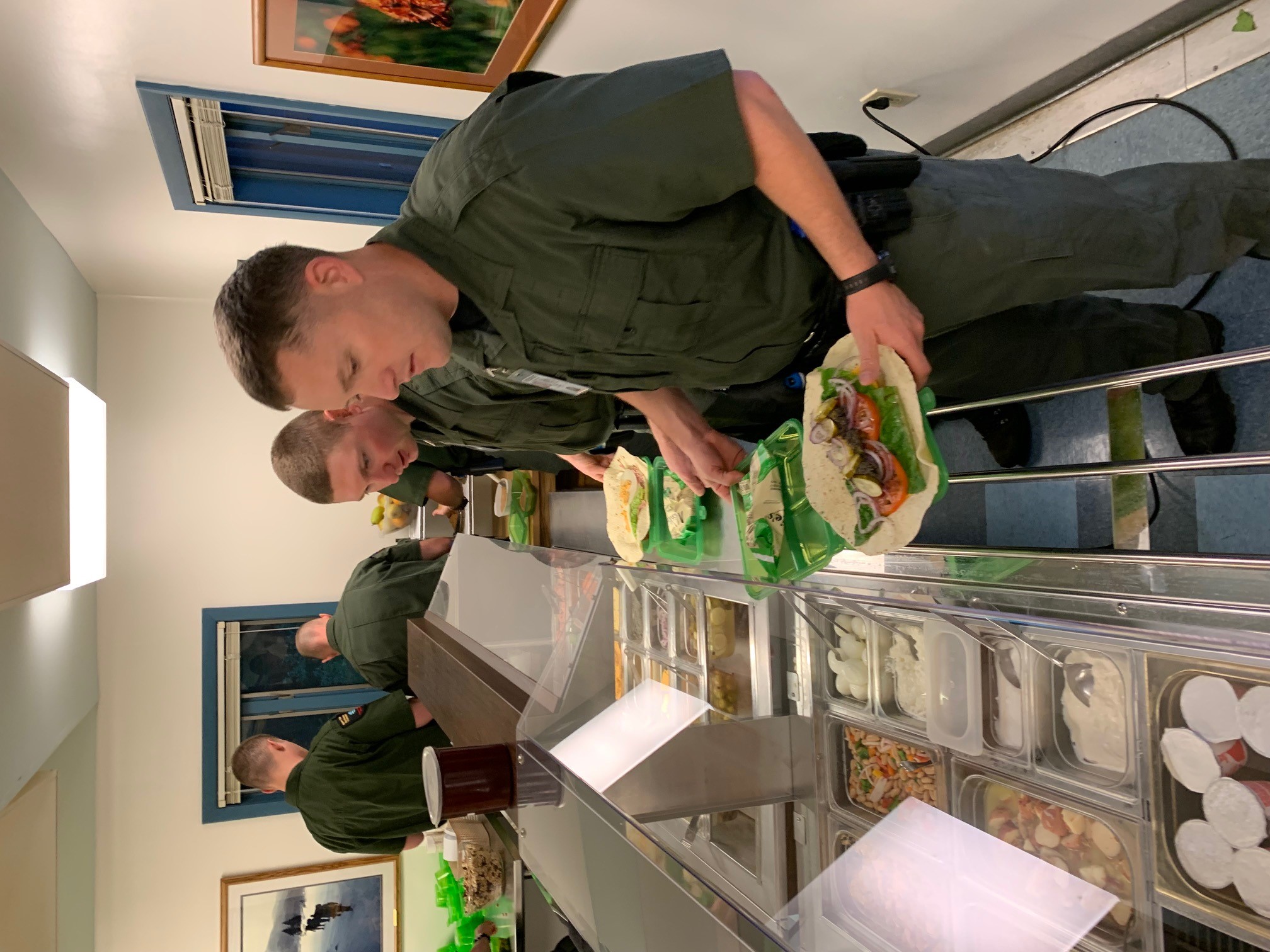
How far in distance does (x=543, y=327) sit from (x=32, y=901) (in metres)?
3.48

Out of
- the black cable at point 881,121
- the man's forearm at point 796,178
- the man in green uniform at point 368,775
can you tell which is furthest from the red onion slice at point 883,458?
the man in green uniform at point 368,775

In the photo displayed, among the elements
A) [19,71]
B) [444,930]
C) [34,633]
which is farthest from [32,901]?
[19,71]

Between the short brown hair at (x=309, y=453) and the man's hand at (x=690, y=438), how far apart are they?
968mm

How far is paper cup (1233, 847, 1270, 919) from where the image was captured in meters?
0.58

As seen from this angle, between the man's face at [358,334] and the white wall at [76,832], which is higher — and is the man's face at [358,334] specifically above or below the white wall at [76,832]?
above

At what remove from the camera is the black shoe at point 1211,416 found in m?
1.61

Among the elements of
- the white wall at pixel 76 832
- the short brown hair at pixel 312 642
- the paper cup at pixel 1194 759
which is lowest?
the white wall at pixel 76 832

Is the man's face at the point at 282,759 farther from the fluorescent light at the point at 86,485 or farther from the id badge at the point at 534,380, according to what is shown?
the id badge at the point at 534,380

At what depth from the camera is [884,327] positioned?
1087 millimetres

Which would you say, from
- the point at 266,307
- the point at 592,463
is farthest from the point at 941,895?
the point at 592,463

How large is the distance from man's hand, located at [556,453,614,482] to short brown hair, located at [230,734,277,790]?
210cm

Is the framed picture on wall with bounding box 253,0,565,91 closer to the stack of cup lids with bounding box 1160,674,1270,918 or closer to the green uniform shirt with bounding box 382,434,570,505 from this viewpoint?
the green uniform shirt with bounding box 382,434,570,505

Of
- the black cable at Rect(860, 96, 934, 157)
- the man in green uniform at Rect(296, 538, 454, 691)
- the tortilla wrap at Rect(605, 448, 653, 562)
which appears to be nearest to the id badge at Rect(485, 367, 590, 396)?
the tortilla wrap at Rect(605, 448, 653, 562)

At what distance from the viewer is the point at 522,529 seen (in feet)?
10.1
